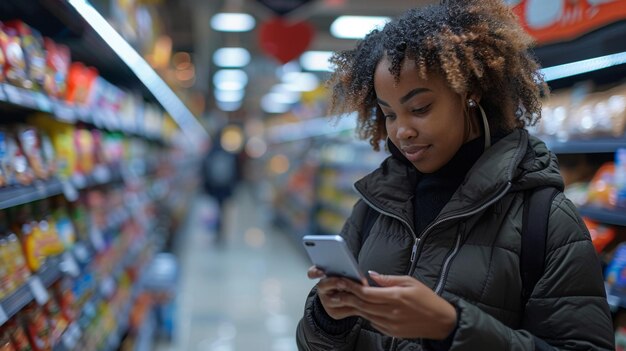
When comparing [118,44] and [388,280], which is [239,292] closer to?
[118,44]

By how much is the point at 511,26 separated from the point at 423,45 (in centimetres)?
24

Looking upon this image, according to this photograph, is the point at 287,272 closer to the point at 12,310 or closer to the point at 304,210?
the point at 304,210

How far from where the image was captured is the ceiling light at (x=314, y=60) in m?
14.2

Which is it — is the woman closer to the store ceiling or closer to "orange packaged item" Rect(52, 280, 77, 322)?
"orange packaged item" Rect(52, 280, 77, 322)

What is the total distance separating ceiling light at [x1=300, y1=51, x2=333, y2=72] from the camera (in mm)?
14164

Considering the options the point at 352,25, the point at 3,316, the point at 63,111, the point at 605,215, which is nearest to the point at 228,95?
the point at 352,25

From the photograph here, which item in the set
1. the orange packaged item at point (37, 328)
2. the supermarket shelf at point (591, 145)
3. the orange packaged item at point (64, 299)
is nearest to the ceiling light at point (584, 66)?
the supermarket shelf at point (591, 145)

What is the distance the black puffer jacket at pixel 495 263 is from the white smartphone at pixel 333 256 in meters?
0.21

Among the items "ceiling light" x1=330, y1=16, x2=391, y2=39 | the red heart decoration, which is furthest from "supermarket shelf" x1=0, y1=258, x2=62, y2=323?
"ceiling light" x1=330, y1=16, x2=391, y2=39

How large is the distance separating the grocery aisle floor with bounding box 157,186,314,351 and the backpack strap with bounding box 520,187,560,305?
12.0 feet

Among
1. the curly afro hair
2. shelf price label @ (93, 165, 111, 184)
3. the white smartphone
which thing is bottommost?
shelf price label @ (93, 165, 111, 184)

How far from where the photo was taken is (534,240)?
49.9 inches

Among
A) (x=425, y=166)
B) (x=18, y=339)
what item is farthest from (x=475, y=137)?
(x=18, y=339)

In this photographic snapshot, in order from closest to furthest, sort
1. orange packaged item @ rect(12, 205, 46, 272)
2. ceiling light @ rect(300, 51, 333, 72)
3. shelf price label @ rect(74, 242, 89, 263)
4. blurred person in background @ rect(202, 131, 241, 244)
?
1. orange packaged item @ rect(12, 205, 46, 272)
2. shelf price label @ rect(74, 242, 89, 263)
3. blurred person in background @ rect(202, 131, 241, 244)
4. ceiling light @ rect(300, 51, 333, 72)
